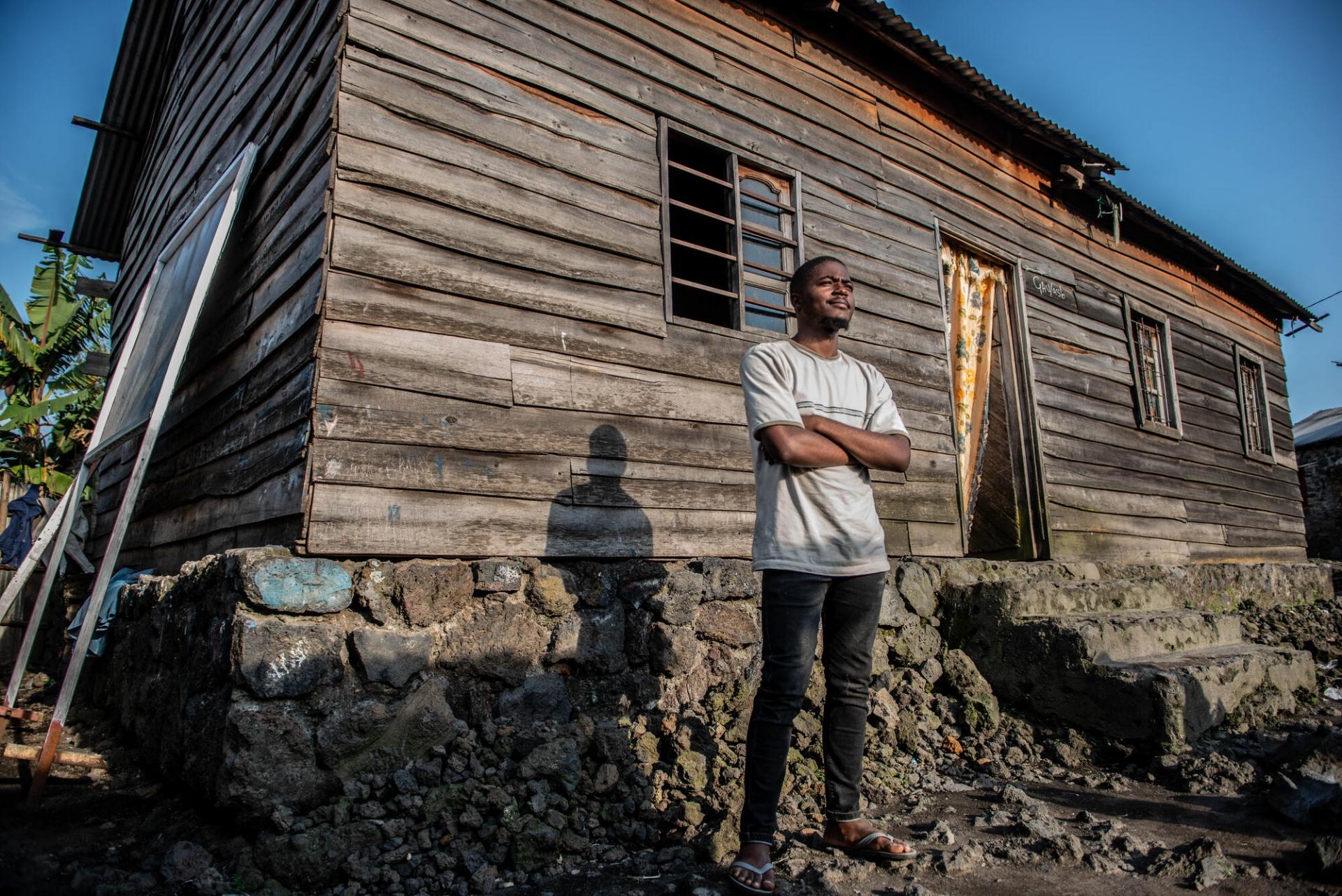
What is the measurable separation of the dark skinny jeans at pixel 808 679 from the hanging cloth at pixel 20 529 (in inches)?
347

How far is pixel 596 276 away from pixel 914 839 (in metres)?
3.10

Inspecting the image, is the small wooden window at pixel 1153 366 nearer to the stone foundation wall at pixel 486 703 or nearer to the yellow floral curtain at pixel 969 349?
the yellow floral curtain at pixel 969 349

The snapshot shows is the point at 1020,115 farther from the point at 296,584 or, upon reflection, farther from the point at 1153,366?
the point at 296,584

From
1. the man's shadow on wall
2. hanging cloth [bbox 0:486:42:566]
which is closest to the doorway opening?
the man's shadow on wall

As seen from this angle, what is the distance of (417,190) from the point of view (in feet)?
12.4

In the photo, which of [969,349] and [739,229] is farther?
[969,349]

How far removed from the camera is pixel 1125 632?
446 cm

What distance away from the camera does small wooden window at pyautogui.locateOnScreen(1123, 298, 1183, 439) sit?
28.2ft

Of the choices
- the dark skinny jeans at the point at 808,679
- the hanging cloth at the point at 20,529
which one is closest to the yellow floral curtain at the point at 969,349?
the dark skinny jeans at the point at 808,679

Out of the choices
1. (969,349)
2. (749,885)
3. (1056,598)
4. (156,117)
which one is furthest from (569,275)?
(156,117)

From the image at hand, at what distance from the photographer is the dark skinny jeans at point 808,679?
2430mm

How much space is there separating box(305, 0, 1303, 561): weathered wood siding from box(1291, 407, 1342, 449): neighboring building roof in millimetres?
18625

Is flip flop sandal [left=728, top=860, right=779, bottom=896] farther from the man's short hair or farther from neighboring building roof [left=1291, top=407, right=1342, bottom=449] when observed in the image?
neighboring building roof [left=1291, top=407, right=1342, bottom=449]

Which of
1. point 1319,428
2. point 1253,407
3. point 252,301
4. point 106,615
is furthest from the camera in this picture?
point 1319,428
